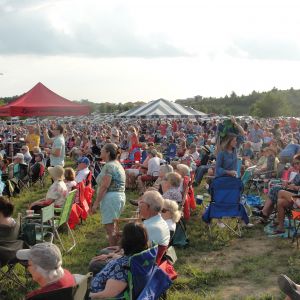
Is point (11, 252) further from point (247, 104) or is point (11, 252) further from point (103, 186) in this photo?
point (247, 104)

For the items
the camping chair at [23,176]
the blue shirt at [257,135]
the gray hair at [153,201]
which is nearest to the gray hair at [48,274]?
the gray hair at [153,201]

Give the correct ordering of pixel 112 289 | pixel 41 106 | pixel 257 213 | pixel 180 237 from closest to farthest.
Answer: pixel 112 289 < pixel 180 237 < pixel 257 213 < pixel 41 106

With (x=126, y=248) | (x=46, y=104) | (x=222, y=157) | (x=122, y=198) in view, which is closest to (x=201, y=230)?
(x=222, y=157)

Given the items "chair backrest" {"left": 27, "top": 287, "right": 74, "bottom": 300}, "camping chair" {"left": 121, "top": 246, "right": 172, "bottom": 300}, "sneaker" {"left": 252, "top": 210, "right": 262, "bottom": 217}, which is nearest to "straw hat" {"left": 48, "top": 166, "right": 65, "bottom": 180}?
"sneaker" {"left": 252, "top": 210, "right": 262, "bottom": 217}

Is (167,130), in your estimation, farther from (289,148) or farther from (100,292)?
(100,292)

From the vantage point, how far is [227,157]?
7520mm

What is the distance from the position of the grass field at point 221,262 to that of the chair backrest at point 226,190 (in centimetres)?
60

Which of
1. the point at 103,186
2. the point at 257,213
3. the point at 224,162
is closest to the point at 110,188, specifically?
the point at 103,186

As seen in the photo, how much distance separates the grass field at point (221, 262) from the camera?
210 inches

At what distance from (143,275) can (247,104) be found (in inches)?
3932

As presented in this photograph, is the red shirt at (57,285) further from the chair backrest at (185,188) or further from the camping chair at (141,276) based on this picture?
the chair backrest at (185,188)

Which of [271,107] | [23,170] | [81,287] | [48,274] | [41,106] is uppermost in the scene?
[41,106]

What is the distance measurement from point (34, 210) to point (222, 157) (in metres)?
2.97

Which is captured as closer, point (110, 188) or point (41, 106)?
point (110, 188)
